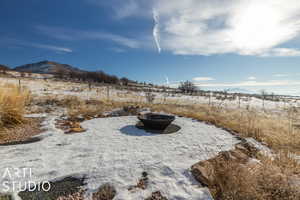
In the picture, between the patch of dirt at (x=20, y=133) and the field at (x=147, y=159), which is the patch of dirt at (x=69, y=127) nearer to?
the field at (x=147, y=159)

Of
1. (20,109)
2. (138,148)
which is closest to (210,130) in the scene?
(138,148)

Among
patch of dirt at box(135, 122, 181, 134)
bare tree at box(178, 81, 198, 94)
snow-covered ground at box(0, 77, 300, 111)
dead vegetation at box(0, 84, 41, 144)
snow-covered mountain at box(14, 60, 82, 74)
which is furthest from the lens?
snow-covered mountain at box(14, 60, 82, 74)

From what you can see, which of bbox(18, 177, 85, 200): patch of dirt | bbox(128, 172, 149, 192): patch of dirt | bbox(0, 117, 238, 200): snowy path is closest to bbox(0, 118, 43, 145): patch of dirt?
bbox(0, 117, 238, 200): snowy path

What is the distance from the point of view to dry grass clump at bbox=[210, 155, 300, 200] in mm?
1838

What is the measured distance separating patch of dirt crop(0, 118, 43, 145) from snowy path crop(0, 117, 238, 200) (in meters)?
0.38

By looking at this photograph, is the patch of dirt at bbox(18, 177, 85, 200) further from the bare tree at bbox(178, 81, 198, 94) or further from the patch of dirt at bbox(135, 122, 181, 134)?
the bare tree at bbox(178, 81, 198, 94)

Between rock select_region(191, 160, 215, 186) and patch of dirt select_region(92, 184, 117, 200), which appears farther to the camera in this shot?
rock select_region(191, 160, 215, 186)

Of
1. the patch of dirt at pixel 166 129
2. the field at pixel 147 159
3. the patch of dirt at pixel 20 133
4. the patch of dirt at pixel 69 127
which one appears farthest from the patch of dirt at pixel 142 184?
the patch of dirt at pixel 20 133

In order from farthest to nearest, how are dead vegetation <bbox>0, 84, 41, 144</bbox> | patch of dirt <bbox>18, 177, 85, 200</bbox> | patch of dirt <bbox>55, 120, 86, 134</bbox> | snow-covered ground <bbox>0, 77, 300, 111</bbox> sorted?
snow-covered ground <bbox>0, 77, 300, 111</bbox> → patch of dirt <bbox>55, 120, 86, 134</bbox> → dead vegetation <bbox>0, 84, 41, 144</bbox> → patch of dirt <bbox>18, 177, 85, 200</bbox>

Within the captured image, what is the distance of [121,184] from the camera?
2049 millimetres

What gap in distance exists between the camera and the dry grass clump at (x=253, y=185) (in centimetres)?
184

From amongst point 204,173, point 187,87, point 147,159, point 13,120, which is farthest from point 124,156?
point 187,87

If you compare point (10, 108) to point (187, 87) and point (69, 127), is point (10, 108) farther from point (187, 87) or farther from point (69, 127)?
point (187, 87)

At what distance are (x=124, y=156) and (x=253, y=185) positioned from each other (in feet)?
6.81
